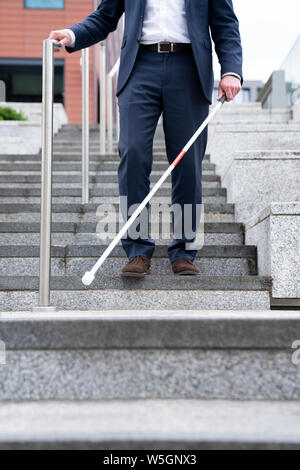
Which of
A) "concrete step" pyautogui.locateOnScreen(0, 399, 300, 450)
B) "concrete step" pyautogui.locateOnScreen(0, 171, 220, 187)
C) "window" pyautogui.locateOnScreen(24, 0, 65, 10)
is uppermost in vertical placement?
"window" pyautogui.locateOnScreen(24, 0, 65, 10)

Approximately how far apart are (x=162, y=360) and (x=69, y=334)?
212mm

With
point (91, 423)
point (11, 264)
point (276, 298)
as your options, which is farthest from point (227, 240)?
point (91, 423)

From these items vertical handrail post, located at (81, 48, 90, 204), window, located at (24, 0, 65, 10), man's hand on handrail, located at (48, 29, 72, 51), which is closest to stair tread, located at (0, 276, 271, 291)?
man's hand on handrail, located at (48, 29, 72, 51)

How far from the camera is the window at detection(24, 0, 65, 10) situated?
13.1 m

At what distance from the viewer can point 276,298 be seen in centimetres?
218

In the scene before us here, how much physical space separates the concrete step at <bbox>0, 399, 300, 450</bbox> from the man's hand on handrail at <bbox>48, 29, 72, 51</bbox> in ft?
4.64

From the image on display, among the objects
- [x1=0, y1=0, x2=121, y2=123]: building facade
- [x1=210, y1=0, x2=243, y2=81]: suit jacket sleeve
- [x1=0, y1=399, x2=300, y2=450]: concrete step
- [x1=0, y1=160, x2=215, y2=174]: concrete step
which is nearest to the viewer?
[x1=0, y1=399, x2=300, y2=450]: concrete step

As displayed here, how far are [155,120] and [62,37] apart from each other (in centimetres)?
49

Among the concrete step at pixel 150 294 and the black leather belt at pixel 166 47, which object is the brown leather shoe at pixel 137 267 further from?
the black leather belt at pixel 166 47

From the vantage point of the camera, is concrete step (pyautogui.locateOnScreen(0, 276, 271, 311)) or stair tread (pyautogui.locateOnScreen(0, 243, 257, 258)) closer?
concrete step (pyautogui.locateOnScreen(0, 276, 271, 311))

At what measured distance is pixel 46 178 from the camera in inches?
74.9

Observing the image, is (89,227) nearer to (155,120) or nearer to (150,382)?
(155,120)

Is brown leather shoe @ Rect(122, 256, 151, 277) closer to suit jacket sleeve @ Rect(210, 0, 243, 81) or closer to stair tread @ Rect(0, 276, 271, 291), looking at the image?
stair tread @ Rect(0, 276, 271, 291)

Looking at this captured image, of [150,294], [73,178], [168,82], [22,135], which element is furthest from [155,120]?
[22,135]
